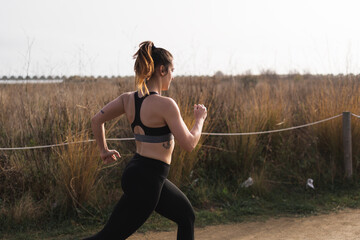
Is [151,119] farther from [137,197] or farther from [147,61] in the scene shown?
[137,197]

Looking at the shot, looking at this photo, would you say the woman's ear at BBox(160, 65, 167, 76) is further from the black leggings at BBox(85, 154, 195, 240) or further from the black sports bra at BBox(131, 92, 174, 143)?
the black leggings at BBox(85, 154, 195, 240)

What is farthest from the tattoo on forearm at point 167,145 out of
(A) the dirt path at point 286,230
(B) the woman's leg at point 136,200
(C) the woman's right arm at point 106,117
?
(A) the dirt path at point 286,230

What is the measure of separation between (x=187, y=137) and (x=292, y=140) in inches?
184

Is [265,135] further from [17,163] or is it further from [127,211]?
[127,211]

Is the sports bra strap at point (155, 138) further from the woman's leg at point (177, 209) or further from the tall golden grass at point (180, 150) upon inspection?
the tall golden grass at point (180, 150)

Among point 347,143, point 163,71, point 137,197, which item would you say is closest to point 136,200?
point 137,197

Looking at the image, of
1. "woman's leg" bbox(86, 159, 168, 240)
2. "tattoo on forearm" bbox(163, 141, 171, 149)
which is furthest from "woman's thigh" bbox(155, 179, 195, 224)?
"tattoo on forearm" bbox(163, 141, 171, 149)

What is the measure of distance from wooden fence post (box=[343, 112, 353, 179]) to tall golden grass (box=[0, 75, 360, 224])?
157 mm

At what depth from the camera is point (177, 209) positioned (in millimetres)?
2508

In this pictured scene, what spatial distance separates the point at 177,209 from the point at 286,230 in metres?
2.36

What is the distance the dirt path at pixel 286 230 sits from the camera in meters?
4.25

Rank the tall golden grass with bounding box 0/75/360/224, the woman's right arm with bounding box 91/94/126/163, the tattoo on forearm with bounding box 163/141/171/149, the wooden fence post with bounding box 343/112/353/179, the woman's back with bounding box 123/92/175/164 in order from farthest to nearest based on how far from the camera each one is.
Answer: the wooden fence post with bounding box 343/112/353/179, the tall golden grass with bounding box 0/75/360/224, the woman's right arm with bounding box 91/94/126/163, the tattoo on forearm with bounding box 163/141/171/149, the woman's back with bounding box 123/92/175/164

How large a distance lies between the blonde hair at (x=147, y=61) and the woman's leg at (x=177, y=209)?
0.65 meters

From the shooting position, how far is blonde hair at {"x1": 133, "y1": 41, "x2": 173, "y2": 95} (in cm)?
236
